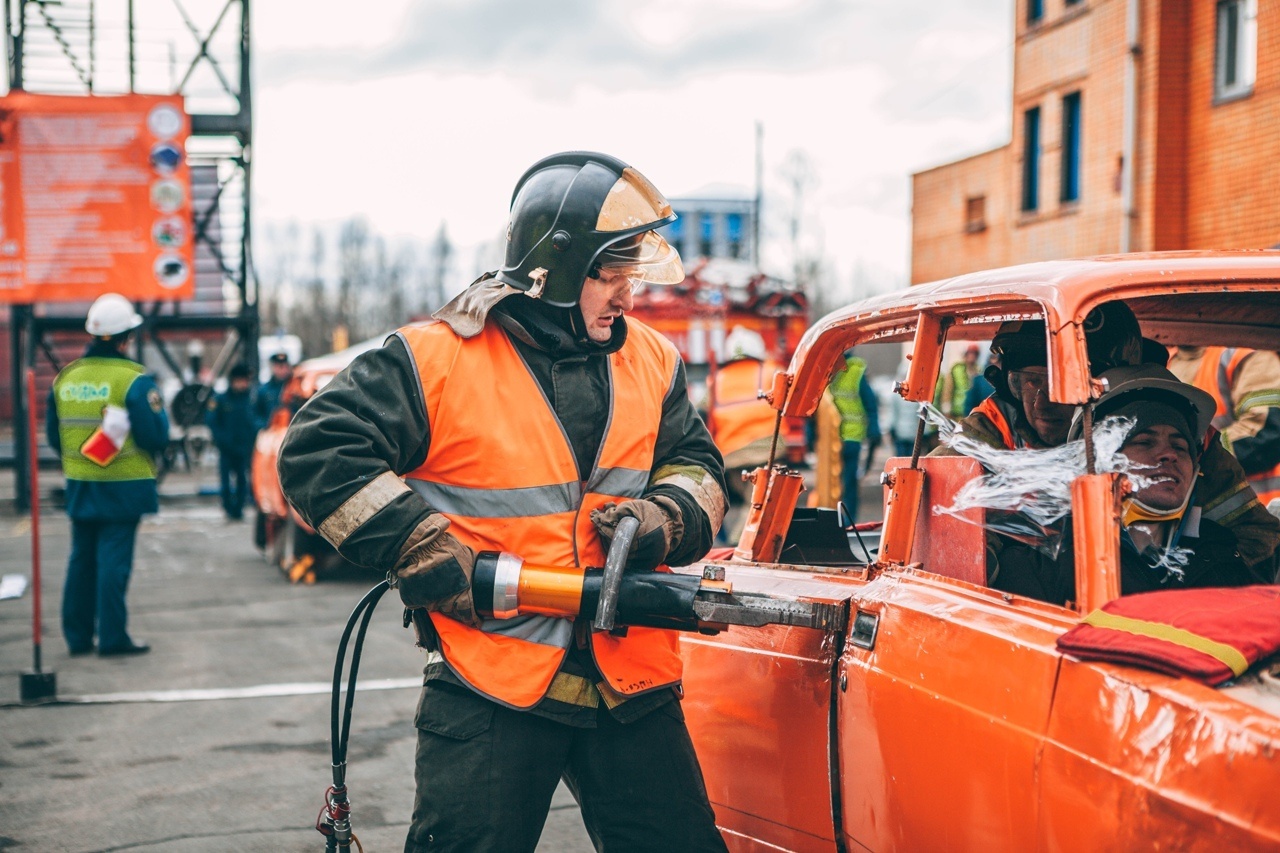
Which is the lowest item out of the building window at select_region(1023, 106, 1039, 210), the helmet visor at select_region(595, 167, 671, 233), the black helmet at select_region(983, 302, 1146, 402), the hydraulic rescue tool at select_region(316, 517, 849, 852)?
the hydraulic rescue tool at select_region(316, 517, 849, 852)

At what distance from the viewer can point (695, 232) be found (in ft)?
132

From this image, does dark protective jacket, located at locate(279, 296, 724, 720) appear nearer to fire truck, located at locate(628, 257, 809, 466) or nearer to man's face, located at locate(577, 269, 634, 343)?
man's face, located at locate(577, 269, 634, 343)

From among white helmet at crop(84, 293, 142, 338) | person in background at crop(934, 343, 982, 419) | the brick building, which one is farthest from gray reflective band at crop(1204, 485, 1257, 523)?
the brick building

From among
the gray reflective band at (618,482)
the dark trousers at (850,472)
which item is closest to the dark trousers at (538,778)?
the gray reflective band at (618,482)

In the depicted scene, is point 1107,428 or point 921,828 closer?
point 921,828

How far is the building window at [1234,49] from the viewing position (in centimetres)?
1692

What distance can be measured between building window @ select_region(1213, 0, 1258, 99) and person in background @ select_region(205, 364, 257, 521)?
13.3 meters

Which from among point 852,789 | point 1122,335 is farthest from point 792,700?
point 1122,335

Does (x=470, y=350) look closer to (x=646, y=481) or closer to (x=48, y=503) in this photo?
(x=646, y=481)

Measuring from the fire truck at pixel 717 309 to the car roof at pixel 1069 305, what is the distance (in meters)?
13.2

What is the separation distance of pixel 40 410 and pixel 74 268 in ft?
74.6

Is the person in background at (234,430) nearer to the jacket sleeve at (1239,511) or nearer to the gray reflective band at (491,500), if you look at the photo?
the gray reflective band at (491,500)

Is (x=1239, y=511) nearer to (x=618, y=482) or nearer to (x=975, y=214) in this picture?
(x=618, y=482)

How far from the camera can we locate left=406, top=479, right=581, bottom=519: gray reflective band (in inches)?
114
